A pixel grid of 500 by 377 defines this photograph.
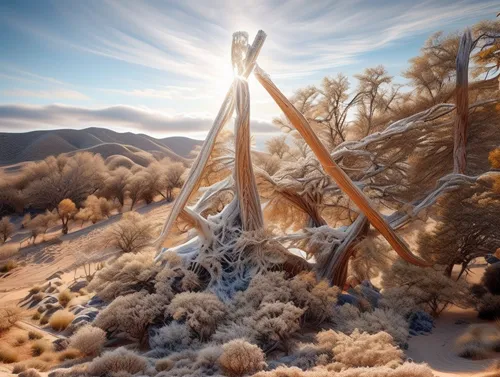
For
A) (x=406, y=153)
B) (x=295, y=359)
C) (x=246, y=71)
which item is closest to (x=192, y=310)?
(x=295, y=359)

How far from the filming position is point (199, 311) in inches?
309

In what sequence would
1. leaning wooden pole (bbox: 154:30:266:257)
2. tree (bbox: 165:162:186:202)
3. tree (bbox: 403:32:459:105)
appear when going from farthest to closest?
tree (bbox: 165:162:186:202)
tree (bbox: 403:32:459:105)
leaning wooden pole (bbox: 154:30:266:257)

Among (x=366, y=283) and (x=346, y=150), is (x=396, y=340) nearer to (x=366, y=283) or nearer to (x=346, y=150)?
(x=366, y=283)

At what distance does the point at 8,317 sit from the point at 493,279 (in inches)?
573

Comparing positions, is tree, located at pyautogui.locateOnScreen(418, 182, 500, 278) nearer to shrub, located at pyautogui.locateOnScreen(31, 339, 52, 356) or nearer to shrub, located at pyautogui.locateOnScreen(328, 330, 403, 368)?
shrub, located at pyautogui.locateOnScreen(328, 330, 403, 368)

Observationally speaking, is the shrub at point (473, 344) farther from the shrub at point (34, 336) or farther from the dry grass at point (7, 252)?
the dry grass at point (7, 252)

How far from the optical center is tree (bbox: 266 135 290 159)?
1003 inches

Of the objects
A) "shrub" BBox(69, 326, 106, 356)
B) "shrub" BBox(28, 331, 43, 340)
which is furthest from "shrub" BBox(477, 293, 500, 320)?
"shrub" BBox(28, 331, 43, 340)

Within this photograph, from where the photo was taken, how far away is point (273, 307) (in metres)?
7.76

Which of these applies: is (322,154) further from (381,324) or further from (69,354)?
(69,354)

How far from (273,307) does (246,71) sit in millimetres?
6194

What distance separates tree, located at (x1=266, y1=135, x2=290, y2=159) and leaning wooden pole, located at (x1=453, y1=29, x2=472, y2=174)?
1500 cm

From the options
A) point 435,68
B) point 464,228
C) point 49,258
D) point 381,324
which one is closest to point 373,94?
point 435,68

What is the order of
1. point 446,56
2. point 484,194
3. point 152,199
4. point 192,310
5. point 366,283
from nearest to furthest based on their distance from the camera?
point 192,310
point 484,194
point 366,283
point 446,56
point 152,199
